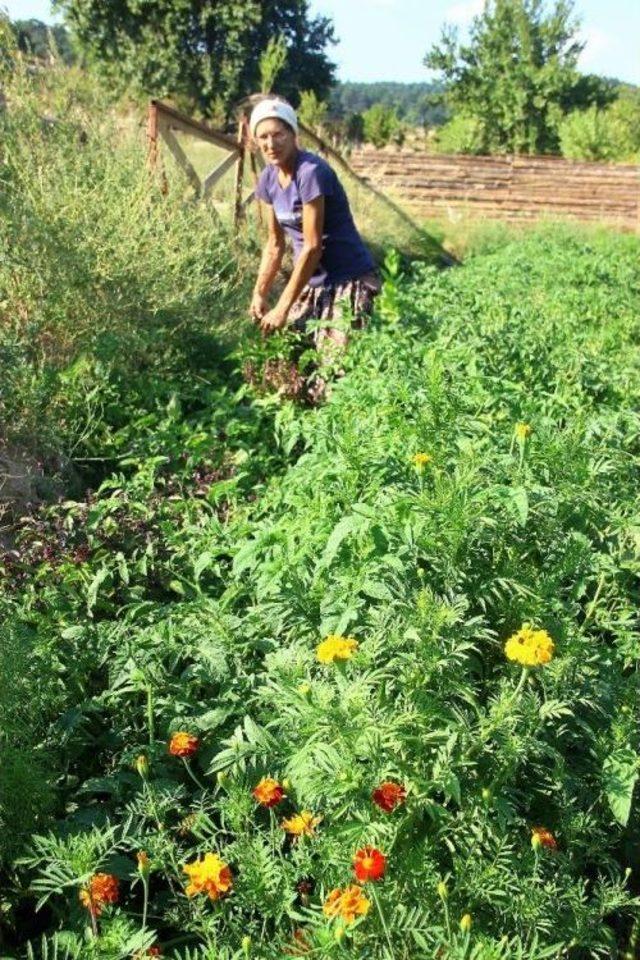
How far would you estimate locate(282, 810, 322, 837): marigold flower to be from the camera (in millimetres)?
1827

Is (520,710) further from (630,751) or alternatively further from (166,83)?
(166,83)

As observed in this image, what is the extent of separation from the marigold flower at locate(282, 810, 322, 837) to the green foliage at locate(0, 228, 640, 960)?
30 millimetres

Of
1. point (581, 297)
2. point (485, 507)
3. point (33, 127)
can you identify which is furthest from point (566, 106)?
point (485, 507)

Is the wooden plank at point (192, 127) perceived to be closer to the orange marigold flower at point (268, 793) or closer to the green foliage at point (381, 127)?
the orange marigold flower at point (268, 793)

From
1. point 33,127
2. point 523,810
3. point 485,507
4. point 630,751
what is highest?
point 33,127

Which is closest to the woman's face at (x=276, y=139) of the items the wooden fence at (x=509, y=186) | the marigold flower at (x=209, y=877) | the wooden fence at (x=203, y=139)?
the wooden fence at (x=203, y=139)

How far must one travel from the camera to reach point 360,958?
1678 millimetres

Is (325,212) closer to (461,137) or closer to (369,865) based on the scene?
(369,865)

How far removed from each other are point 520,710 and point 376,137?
29210 mm

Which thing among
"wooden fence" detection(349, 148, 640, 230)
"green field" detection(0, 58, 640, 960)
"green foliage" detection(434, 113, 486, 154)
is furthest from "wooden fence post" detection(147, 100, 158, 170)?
"green foliage" detection(434, 113, 486, 154)

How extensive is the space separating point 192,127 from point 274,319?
3.29m

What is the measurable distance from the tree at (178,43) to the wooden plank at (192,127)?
66.5ft

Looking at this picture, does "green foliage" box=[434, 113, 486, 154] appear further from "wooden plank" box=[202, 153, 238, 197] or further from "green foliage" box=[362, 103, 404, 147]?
"wooden plank" box=[202, 153, 238, 197]

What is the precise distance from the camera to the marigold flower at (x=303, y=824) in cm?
183
